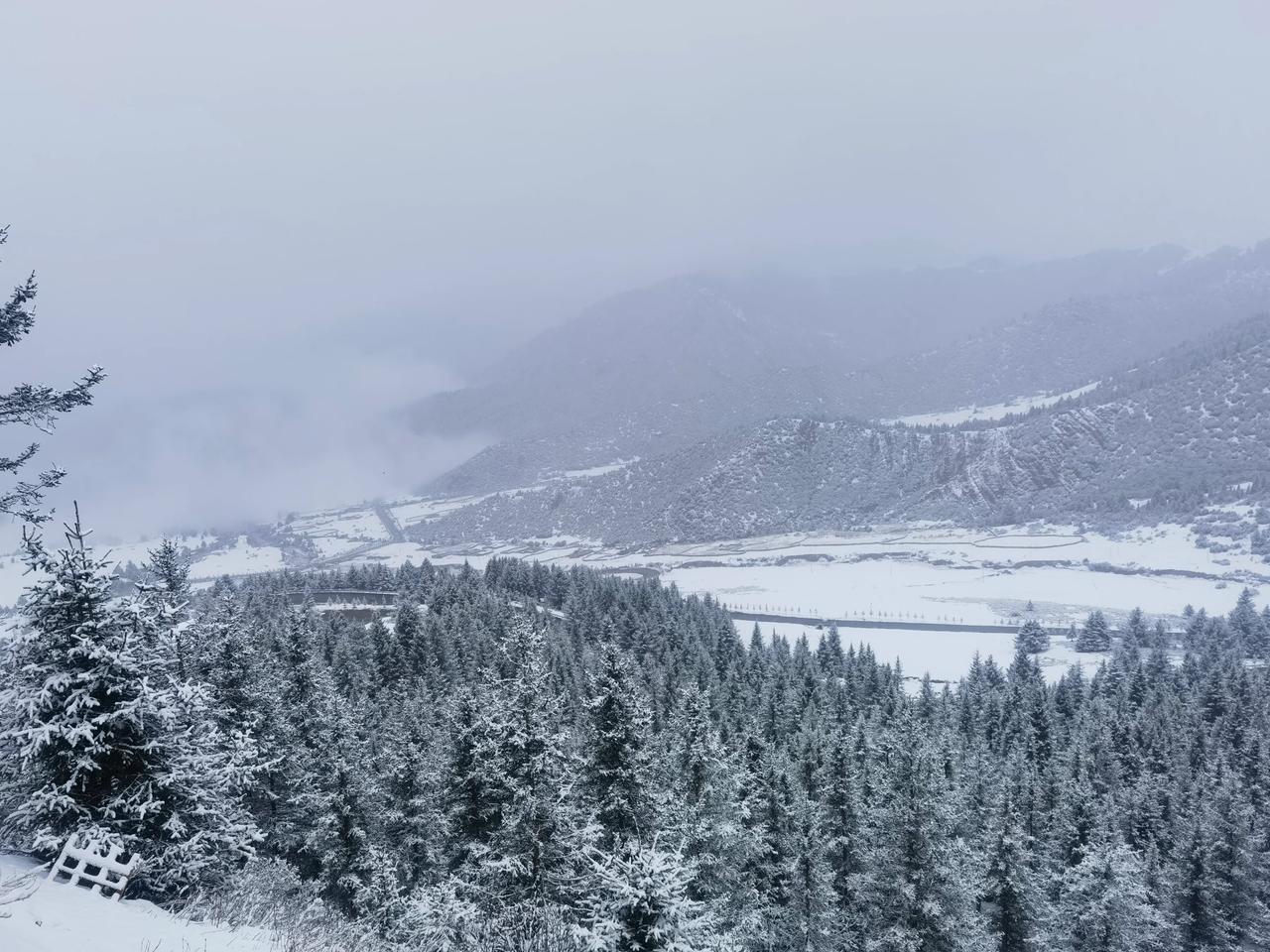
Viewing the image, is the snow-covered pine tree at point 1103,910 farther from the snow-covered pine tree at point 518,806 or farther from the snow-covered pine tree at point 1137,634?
the snow-covered pine tree at point 1137,634

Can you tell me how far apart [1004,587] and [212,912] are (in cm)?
16214

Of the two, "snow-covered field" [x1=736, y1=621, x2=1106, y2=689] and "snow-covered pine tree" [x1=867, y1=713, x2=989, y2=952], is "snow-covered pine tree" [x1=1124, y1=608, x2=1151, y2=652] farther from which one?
"snow-covered pine tree" [x1=867, y1=713, x2=989, y2=952]

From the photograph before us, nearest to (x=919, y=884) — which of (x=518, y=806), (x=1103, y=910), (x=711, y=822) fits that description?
(x=711, y=822)

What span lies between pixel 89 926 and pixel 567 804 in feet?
38.2

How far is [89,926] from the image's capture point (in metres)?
10.7

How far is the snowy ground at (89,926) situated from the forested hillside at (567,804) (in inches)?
42.7

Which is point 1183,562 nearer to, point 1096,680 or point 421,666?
point 1096,680

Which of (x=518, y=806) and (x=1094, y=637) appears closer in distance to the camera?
(x=518, y=806)

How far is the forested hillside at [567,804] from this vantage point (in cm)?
1353

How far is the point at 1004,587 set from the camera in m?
149

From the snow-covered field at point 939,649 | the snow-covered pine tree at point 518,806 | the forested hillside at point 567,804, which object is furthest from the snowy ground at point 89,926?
the snow-covered field at point 939,649

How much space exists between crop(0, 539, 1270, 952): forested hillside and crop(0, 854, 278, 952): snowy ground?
1.08 meters

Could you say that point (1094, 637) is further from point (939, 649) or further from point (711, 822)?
point (711, 822)

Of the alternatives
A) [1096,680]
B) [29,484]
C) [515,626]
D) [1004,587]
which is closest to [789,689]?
[515,626]
